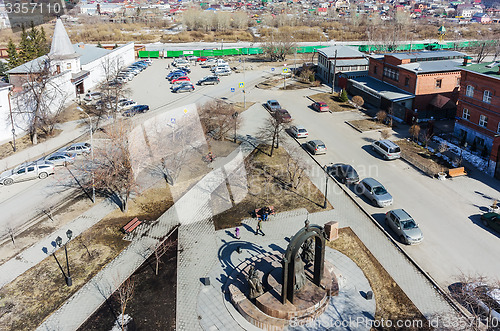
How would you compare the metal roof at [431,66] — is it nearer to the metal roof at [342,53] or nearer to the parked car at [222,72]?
the metal roof at [342,53]

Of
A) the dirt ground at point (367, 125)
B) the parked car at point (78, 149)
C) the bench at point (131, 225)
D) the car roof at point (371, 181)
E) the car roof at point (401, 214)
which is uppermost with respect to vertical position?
the dirt ground at point (367, 125)

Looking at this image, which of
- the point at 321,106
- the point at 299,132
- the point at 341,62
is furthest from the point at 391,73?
the point at 299,132

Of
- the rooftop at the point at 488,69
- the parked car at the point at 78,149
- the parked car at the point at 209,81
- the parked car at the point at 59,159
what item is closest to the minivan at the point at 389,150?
the rooftop at the point at 488,69

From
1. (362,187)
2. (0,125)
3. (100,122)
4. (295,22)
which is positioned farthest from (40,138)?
(295,22)

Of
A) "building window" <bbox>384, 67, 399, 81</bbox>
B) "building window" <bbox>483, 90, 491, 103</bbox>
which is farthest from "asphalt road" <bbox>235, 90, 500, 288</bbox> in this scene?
"building window" <bbox>384, 67, 399, 81</bbox>

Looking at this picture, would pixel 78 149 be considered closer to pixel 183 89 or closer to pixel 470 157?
pixel 183 89

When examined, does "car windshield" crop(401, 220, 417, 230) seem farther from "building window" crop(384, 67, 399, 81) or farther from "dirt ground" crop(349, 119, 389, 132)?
Result: "building window" crop(384, 67, 399, 81)

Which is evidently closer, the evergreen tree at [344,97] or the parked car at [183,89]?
the evergreen tree at [344,97]

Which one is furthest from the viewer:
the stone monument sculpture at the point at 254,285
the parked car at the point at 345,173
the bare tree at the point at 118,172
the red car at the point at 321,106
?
the red car at the point at 321,106
